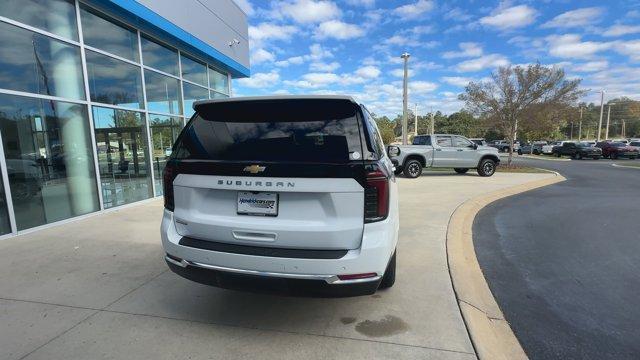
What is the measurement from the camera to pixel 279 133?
2682 millimetres

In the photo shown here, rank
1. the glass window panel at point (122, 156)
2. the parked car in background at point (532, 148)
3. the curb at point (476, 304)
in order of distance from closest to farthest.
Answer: the curb at point (476, 304), the glass window panel at point (122, 156), the parked car in background at point (532, 148)

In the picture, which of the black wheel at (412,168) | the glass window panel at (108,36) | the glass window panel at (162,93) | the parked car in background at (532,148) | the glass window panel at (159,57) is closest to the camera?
the glass window panel at (108,36)

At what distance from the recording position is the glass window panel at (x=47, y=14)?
604 cm

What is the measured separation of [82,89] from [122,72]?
4.27ft

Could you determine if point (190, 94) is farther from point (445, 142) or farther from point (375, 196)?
point (375, 196)

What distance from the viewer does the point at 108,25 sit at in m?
8.00

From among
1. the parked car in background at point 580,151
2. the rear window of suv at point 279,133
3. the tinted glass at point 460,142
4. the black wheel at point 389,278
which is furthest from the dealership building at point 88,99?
the parked car in background at point 580,151

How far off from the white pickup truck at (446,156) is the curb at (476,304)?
842cm

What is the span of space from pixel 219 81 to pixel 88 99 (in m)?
6.38

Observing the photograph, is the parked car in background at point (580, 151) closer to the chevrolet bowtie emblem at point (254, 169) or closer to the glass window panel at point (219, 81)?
the glass window panel at point (219, 81)

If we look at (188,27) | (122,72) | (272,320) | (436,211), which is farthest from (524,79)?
(272,320)

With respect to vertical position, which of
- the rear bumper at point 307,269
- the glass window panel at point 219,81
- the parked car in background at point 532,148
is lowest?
the parked car in background at point 532,148

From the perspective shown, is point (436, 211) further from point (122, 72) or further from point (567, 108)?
point (567, 108)

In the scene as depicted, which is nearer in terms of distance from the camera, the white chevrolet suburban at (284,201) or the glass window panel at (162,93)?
the white chevrolet suburban at (284,201)
